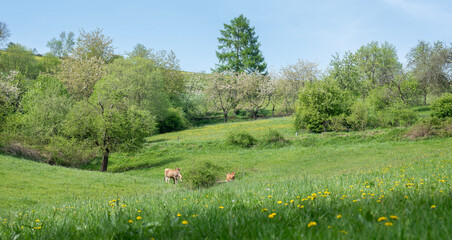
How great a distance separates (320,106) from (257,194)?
37.7m

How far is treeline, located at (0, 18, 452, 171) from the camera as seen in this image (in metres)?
33.4

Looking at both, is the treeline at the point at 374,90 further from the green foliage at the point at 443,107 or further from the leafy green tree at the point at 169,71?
the leafy green tree at the point at 169,71

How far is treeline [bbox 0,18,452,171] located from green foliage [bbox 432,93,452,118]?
3.44 m

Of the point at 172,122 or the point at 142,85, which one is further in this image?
the point at 172,122

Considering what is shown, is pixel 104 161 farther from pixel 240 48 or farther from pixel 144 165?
pixel 240 48

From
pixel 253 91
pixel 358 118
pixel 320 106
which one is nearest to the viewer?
pixel 358 118

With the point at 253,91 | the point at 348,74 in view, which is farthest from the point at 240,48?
the point at 348,74

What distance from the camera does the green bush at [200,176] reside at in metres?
19.6

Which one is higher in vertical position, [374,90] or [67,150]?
[374,90]

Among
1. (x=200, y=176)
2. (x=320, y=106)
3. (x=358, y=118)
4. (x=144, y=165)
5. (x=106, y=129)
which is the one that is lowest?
(x=144, y=165)

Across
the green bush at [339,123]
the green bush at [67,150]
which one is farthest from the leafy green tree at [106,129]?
the green bush at [339,123]

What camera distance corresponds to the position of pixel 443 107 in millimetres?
37500

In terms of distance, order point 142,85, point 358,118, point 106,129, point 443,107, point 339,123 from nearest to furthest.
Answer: point 106,129 < point 443,107 < point 358,118 < point 339,123 < point 142,85

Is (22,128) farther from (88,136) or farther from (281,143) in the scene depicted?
(281,143)
